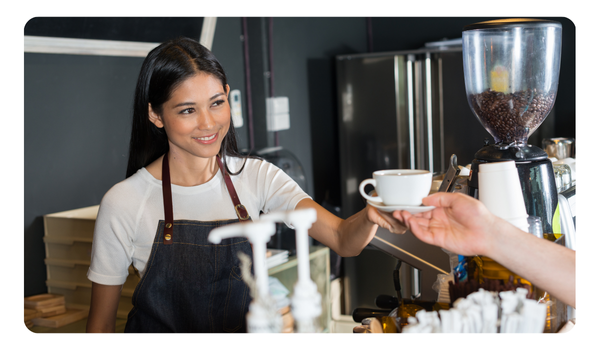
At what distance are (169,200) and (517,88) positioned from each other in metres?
0.87

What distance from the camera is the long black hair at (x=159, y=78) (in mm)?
1208

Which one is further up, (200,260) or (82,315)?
(200,260)

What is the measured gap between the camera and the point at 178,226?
1.22m

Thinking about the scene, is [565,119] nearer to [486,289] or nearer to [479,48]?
[479,48]

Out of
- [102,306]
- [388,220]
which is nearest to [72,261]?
[102,306]

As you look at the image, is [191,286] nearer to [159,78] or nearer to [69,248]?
[159,78]

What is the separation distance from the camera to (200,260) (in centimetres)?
119

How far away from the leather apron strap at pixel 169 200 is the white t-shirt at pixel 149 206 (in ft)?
0.07

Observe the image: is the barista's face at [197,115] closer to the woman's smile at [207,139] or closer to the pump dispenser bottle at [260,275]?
the woman's smile at [207,139]

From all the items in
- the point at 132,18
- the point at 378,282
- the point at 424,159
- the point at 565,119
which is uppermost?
the point at 132,18

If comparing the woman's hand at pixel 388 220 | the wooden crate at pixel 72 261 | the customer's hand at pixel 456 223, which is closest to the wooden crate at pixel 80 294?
the wooden crate at pixel 72 261
